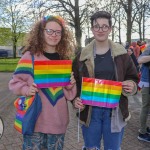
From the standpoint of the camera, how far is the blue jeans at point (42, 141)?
2.55 metres

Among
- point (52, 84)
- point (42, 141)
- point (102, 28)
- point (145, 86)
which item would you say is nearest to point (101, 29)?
point (102, 28)

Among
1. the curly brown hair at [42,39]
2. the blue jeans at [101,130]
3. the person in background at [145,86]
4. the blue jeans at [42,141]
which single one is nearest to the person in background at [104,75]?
the blue jeans at [101,130]

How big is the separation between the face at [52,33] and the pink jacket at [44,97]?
0.51 ft

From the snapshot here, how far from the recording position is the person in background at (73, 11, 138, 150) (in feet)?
8.68

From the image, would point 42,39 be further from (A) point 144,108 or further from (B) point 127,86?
(A) point 144,108

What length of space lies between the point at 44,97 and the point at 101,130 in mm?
671

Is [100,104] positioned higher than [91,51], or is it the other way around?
[91,51]

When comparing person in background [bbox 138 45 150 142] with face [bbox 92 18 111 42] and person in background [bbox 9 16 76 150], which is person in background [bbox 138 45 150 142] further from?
person in background [bbox 9 16 76 150]

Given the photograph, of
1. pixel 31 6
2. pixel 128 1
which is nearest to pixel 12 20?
pixel 31 6

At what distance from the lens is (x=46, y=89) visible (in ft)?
8.43

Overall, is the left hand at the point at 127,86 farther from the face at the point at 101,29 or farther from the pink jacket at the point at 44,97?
the pink jacket at the point at 44,97

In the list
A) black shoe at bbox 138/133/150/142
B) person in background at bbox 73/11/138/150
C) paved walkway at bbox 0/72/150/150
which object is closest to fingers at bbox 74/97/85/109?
person in background at bbox 73/11/138/150

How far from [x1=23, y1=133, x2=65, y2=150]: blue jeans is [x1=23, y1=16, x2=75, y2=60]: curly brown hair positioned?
2.51 ft

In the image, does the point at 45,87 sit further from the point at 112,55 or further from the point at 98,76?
the point at 112,55
